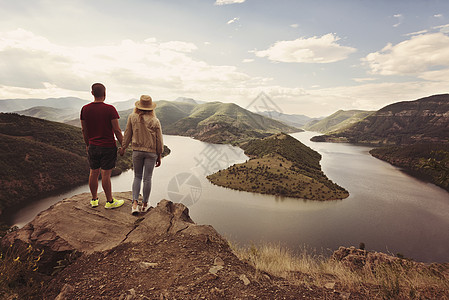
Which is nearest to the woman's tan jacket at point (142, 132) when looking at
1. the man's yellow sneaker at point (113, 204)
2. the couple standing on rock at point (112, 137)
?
the couple standing on rock at point (112, 137)

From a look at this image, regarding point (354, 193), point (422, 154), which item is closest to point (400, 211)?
point (354, 193)

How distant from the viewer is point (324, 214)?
63312 millimetres

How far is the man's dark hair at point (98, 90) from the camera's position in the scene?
6.05 meters

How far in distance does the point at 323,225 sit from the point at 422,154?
133 meters

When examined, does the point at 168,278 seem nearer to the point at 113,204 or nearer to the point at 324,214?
the point at 113,204

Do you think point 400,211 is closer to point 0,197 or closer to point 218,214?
point 218,214

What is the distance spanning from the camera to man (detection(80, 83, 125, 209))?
6.01 m

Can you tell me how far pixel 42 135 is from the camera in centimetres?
8625

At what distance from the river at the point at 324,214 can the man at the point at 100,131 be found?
111 ft

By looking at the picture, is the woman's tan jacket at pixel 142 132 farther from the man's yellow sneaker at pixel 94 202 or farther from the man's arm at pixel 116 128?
the man's yellow sneaker at pixel 94 202

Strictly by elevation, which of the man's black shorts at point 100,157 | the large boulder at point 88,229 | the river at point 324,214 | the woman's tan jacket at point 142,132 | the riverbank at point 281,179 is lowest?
the river at point 324,214

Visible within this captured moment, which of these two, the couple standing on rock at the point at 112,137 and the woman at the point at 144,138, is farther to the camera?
the woman at the point at 144,138

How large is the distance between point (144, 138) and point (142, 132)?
21 centimetres

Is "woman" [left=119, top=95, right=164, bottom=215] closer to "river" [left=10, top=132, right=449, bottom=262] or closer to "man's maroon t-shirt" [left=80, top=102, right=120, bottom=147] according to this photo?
"man's maroon t-shirt" [left=80, top=102, right=120, bottom=147]
